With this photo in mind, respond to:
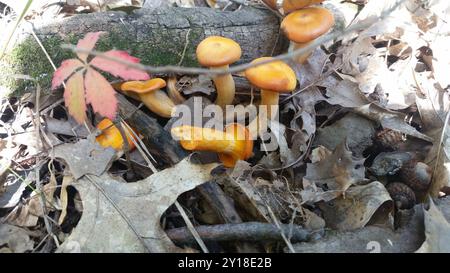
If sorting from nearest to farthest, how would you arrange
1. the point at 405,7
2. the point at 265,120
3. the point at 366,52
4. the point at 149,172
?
the point at 149,172, the point at 265,120, the point at 366,52, the point at 405,7

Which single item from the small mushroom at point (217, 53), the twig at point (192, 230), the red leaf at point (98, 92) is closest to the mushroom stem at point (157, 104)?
the small mushroom at point (217, 53)

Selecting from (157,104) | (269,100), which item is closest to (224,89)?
(269,100)

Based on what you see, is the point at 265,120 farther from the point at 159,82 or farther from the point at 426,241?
the point at 426,241

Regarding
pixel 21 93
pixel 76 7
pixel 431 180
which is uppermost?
pixel 76 7

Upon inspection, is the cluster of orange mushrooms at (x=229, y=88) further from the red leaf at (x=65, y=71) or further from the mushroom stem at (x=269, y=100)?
the red leaf at (x=65, y=71)

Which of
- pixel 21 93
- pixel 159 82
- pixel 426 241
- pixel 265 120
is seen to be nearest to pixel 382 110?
pixel 265 120

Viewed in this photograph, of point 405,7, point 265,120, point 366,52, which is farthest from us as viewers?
point 405,7
